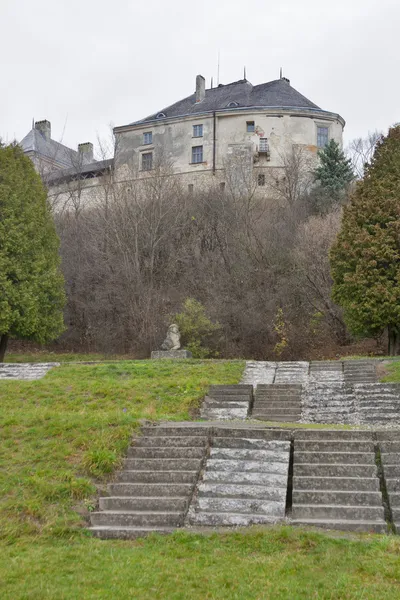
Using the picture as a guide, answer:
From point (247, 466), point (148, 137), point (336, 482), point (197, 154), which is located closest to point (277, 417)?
point (247, 466)

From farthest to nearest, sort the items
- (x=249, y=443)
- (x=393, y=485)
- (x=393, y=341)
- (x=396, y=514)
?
1. (x=393, y=341)
2. (x=249, y=443)
3. (x=393, y=485)
4. (x=396, y=514)

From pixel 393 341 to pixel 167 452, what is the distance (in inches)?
533

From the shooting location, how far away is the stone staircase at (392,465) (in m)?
6.34

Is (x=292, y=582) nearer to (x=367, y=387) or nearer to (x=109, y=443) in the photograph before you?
(x=109, y=443)

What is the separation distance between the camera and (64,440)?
825 cm

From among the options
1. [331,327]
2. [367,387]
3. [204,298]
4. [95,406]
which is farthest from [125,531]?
[204,298]

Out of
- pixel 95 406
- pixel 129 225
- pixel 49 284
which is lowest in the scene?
pixel 95 406

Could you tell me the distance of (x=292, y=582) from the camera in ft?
16.1

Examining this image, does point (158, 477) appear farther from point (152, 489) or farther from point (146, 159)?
point (146, 159)

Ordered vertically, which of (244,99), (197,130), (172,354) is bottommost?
(172,354)

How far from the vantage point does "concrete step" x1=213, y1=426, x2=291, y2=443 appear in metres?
8.00

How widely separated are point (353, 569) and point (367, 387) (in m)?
8.91

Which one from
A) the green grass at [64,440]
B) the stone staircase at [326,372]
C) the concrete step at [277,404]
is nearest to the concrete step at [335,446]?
the green grass at [64,440]

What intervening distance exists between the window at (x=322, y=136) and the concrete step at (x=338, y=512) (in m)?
40.3
